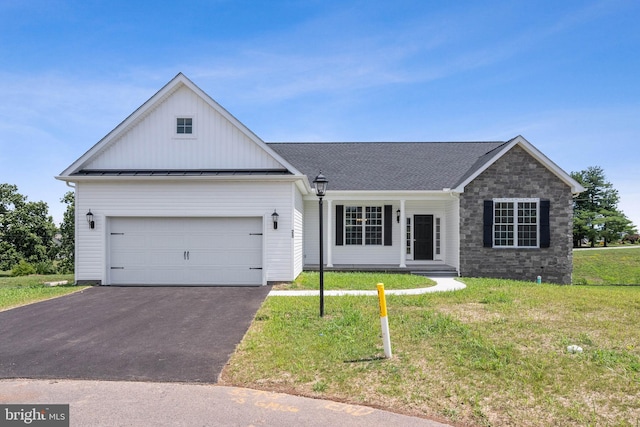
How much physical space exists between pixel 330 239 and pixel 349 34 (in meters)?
7.31

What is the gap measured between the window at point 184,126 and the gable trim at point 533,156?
9536 millimetres

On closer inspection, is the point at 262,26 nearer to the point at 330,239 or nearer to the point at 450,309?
the point at 330,239

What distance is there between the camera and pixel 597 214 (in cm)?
4356

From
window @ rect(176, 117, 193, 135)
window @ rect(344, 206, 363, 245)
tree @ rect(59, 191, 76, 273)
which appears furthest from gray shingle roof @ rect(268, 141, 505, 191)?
tree @ rect(59, 191, 76, 273)

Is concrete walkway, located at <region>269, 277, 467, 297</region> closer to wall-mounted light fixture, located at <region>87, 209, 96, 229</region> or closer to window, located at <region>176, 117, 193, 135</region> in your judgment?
window, located at <region>176, 117, 193, 135</region>

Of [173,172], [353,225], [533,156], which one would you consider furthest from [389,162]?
[173,172]

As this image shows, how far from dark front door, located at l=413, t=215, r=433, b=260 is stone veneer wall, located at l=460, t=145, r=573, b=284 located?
2.04m

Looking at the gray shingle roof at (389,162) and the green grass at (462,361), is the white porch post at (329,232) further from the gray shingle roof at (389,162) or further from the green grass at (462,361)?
the green grass at (462,361)

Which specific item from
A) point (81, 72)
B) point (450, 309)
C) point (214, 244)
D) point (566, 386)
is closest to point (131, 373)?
point (566, 386)

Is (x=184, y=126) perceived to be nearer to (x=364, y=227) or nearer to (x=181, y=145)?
(x=181, y=145)

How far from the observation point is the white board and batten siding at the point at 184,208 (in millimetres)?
11992

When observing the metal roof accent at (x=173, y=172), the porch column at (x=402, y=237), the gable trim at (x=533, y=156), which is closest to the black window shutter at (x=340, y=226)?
the porch column at (x=402, y=237)

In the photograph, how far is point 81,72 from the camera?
1234 cm

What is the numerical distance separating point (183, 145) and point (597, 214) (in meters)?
47.5
